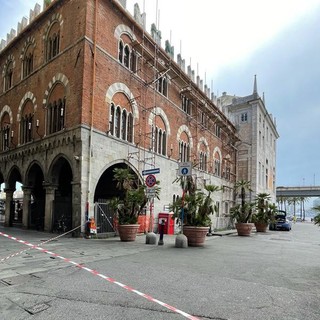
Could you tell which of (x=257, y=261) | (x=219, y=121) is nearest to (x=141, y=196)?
(x=257, y=261)

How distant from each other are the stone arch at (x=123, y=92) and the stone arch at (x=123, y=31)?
3.04 metres

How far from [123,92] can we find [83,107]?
4.11 m

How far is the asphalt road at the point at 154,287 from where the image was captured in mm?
4969

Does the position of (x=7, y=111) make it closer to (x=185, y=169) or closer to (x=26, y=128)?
(x=26, y=128)

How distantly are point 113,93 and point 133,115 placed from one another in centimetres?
242

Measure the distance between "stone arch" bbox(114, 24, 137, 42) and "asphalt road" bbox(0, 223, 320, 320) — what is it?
47.5 ft

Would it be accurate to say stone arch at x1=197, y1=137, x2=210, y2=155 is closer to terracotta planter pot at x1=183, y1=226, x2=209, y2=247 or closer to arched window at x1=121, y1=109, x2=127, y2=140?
arched window at x1=121, y1=109, x2=127, y2=140

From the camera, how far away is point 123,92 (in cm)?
2045

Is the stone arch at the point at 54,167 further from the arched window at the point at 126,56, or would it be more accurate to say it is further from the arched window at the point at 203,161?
the arched window at the point at 203,161

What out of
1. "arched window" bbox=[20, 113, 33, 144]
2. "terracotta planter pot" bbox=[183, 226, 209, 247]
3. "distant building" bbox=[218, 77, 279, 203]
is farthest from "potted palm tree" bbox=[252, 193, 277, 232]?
"arched window" bbox=[20, 113, 33, 144]

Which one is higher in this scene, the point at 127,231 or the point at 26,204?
the point at 26,204

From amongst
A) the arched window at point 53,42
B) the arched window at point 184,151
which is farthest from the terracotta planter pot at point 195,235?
the arched window at point 184,151

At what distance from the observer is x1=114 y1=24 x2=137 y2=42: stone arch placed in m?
20.1

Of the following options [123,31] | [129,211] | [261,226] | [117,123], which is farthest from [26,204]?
[261,226]
